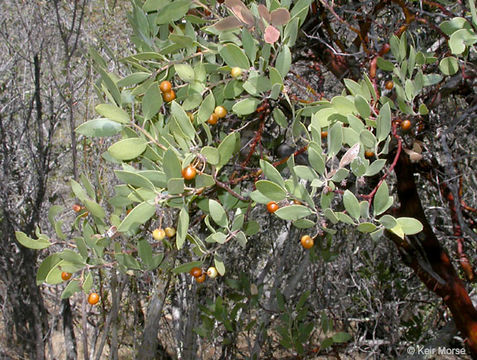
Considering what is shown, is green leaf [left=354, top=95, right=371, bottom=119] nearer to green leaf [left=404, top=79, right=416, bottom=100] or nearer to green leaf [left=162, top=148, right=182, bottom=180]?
green leaf [left=404, top=79, right=416, bottom=100]

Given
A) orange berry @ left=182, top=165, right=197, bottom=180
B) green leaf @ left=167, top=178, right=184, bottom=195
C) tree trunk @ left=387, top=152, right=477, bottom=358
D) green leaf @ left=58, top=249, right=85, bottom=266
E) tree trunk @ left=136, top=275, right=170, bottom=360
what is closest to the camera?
green leaf @ left=167, top=178, right=184, bottom=195

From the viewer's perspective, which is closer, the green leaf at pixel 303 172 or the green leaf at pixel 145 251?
the green leaf at pixel 303 172

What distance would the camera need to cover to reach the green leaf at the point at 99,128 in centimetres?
124

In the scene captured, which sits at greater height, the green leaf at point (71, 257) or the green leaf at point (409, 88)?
the green leaf at point (409, 88)

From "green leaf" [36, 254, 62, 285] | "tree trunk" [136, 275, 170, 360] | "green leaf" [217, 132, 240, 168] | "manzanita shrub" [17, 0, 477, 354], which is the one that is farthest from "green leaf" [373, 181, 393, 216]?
"tree trunk" [136, 275, 170, 360]

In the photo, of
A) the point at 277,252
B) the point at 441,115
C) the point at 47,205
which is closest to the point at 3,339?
the point at 47,205

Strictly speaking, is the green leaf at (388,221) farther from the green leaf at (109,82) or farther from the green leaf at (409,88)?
the green leaf at (109,82)

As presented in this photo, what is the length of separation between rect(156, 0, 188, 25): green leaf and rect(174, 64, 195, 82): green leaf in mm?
132

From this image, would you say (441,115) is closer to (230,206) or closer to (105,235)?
(230,206)

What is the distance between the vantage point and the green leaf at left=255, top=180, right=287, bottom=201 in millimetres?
1094

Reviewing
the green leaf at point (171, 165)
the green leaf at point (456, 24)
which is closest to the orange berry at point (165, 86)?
the green leaf at point (171, 165)

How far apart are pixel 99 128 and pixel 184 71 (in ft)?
0.91

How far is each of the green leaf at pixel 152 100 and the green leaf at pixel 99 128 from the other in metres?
0.12

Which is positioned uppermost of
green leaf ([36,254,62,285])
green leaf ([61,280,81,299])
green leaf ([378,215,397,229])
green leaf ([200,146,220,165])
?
green leaf ([200,146,220,165])
